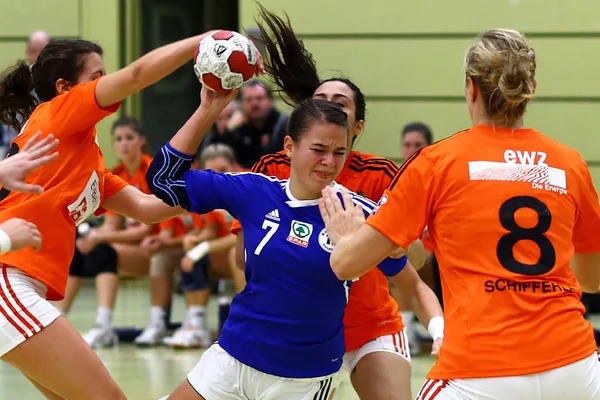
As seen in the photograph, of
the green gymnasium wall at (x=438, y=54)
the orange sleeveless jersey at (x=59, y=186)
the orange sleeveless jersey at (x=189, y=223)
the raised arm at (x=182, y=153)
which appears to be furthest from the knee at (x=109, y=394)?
the green gymnasium wall at (x=438, y=54)

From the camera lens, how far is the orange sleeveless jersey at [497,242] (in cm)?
281

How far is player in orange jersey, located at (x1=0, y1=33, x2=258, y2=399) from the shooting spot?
353 cm

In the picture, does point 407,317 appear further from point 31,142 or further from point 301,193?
point 31,142

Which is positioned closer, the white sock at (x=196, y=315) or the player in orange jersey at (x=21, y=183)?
the player in orange jersey at (x=21, y=183)

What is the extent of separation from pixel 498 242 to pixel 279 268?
84cm

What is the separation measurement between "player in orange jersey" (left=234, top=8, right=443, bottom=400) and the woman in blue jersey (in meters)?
0.27

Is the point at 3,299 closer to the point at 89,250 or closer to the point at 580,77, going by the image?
the point at 89,250

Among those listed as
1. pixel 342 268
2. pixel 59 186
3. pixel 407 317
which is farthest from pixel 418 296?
pixel 407 317

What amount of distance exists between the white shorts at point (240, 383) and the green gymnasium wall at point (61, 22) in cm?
698

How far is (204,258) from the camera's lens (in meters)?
7.80

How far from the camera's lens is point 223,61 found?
3.45 metres

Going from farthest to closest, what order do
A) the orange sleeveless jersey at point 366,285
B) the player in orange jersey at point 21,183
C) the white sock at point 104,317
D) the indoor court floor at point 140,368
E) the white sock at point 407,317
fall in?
the white sock at point 104,317, the white sock at point 407,317, the indoor court floor at point 140,368, the orange sleeveless jersey at point 366,285, the player in orange jersey at point 21,183

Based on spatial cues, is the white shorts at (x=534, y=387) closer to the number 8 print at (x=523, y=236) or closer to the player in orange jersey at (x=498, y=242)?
the player in orange jersey at (x=498, y=242)

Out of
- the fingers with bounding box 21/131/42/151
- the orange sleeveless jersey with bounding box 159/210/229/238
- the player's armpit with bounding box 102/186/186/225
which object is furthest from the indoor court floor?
the fingers with bounding box 21/131/42/151
